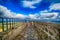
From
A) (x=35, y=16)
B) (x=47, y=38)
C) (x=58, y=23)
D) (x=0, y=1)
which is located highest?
(x=0, y=1)

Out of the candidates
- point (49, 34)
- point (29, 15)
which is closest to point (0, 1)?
point (29, 15)

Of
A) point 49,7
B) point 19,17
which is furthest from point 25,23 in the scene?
point 49,7

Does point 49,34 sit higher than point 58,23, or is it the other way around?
point 58,23

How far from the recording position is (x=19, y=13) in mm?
2486

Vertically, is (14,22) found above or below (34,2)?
below

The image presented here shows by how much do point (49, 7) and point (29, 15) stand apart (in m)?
0.45

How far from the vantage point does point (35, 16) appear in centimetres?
247

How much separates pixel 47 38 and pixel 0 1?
1.23 metres

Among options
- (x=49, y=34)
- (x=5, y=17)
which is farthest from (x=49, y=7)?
(x=5, y=17)

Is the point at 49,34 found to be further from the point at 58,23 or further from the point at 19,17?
the point at 19,17

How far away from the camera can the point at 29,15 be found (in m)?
2.48

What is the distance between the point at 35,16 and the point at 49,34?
47cm

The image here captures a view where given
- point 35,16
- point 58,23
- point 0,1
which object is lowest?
point 58,23

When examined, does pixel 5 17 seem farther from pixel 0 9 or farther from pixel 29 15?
pixel 29 15
